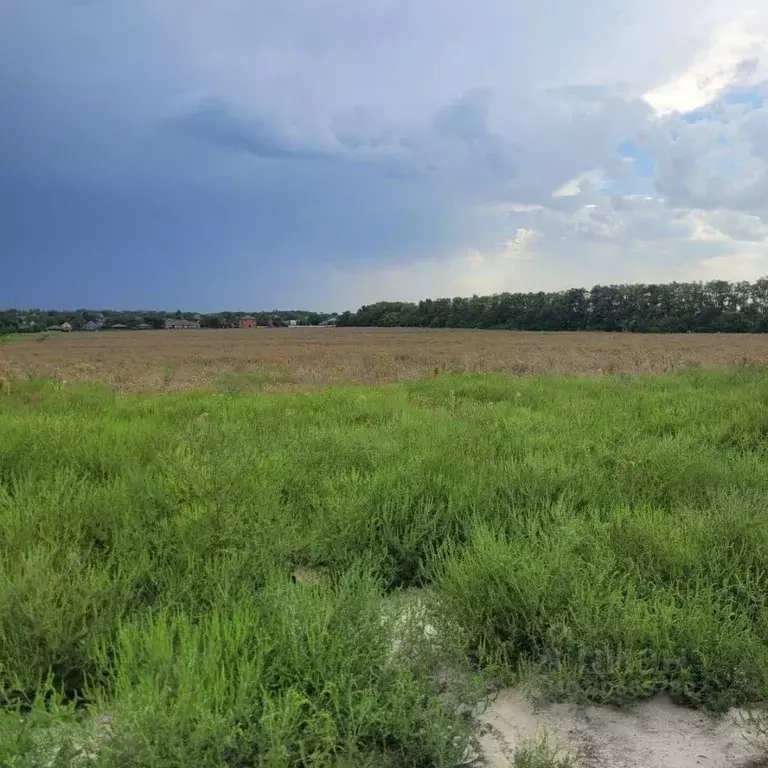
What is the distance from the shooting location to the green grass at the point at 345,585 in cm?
205

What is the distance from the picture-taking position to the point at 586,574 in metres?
2.97

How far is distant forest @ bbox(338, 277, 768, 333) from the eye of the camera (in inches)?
3177

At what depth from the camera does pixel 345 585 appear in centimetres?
281

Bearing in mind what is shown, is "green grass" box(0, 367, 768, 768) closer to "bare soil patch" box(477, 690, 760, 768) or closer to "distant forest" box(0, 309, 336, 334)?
"bare soil patch" box(477, 690, 760, 768)

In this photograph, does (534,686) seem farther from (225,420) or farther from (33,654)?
(225,420)

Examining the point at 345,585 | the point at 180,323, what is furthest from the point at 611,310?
the point at 345,585

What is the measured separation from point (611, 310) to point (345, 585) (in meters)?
96.7

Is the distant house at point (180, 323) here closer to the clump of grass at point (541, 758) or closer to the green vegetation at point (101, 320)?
the green vegetation at point (101, 320)

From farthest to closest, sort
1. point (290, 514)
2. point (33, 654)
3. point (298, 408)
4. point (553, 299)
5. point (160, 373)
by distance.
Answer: point (553, 299), point (160, 373), point (298, 408), point (290, 514), point (33, 654)

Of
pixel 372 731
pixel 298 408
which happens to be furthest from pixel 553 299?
pixel 372 731

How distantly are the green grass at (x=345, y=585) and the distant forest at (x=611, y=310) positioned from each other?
274 feet

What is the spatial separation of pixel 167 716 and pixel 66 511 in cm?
244

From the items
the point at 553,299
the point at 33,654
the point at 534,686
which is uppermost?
the point at 553,299

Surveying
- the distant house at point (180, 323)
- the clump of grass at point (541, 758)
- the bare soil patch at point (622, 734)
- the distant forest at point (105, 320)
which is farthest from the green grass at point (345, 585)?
the distant house at point (180, 323)
